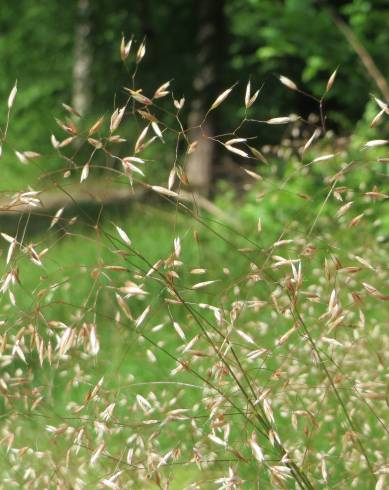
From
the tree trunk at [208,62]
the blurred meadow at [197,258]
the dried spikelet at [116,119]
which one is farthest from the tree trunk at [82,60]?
the dried spikelet at [116,119]

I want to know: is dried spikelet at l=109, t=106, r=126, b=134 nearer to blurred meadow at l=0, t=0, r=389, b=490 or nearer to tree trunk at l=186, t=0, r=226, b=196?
blurred meadow at l=0, t=0, r=389, b=490

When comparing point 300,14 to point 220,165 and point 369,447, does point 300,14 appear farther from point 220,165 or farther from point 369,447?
point 220,165

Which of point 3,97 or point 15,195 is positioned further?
point 3,97

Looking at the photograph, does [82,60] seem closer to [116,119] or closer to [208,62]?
[208,62]

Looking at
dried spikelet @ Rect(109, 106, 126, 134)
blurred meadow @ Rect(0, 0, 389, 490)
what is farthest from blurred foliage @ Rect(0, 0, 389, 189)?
dried spikelet @ Rect(109, 106, 126, 134)

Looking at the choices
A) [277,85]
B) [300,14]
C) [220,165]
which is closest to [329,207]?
[300,14]

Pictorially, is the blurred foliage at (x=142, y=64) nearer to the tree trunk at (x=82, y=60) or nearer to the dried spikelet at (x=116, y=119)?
the tree trunk at (x=82, y=60)

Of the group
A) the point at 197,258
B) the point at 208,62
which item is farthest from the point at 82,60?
the point at 197,258
